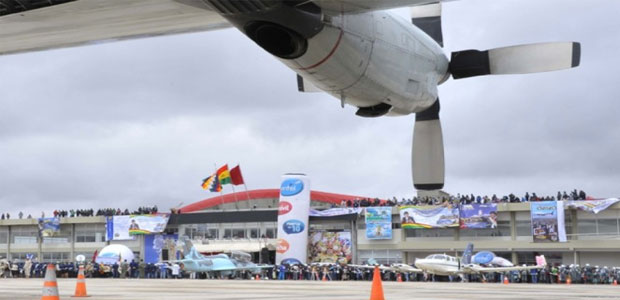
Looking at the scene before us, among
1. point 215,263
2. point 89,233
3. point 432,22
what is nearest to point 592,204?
point 215,263

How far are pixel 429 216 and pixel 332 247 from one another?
8.93 meters

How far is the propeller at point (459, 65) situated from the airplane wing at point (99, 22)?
4.94 meters

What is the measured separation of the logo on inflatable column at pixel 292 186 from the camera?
2185 inches

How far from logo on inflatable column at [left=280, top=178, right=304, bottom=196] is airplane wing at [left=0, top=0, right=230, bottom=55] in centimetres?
4283

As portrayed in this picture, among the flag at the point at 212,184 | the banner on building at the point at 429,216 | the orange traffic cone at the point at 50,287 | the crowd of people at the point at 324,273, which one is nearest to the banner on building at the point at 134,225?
the flag at the point at 212,184

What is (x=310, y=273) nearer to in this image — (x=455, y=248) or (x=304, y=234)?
(x=304, y=234)

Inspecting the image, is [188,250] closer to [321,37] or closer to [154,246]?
[154,246]

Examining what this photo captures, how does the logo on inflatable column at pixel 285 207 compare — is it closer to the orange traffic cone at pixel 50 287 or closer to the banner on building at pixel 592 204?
the banner on building at pixel 592 204

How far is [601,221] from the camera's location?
171 feet

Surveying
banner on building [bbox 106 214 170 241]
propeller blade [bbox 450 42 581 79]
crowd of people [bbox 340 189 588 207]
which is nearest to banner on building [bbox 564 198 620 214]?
crowd of people [bbox 340 189 588 207]

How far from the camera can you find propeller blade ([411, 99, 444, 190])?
53.0 feet

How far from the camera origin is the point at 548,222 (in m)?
51.4

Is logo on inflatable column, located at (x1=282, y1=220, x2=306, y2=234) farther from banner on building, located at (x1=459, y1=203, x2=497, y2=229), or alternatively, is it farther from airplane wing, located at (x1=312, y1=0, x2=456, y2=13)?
airplane wing, located at (x1=312, y1=0, x2=456, y2=13)

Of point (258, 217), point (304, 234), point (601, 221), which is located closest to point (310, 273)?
point (304, 234)
